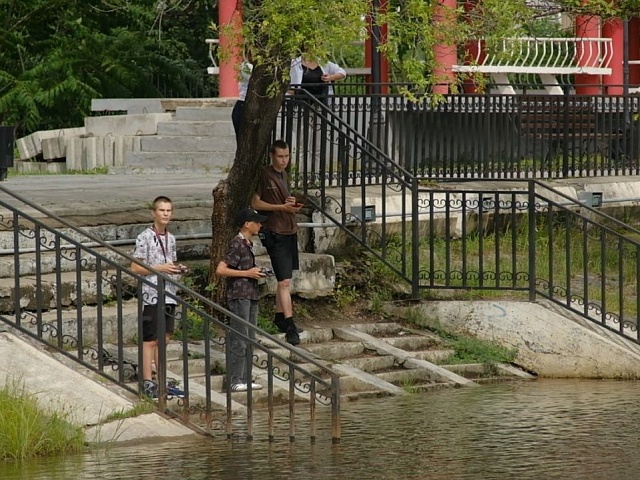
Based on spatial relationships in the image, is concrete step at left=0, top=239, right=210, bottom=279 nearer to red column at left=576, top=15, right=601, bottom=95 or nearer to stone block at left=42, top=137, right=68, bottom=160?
stone block at left=42, top=137, right=68, bottom=160

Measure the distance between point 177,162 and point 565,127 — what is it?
209 inches

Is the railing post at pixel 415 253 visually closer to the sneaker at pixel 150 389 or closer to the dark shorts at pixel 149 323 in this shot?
the dark shorts at pixel 149 323

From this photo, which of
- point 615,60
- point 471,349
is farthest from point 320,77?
point 615,60

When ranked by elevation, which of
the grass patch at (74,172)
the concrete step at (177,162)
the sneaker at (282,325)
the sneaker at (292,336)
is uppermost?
the concrete step at (177,162)

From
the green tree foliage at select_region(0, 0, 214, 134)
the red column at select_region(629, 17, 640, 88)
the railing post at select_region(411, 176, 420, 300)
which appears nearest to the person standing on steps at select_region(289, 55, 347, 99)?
the railing post at select_region(411, 176, 420, 300)

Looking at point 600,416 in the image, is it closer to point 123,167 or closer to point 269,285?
point 269,285

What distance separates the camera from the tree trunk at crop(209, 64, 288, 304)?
13602 millimetres

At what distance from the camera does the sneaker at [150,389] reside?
10.9 metres

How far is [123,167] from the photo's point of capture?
69.4 ft

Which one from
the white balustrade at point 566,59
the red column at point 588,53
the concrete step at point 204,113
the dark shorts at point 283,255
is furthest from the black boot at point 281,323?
the red column at point 588,53

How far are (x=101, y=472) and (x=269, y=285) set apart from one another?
4935 millimetres

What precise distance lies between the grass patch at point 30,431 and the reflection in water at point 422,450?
0.15 meters

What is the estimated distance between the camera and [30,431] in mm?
9953

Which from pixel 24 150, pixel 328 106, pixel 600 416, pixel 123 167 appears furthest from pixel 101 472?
pixel 24 150
